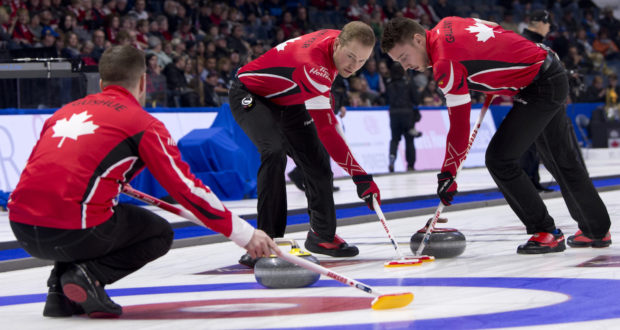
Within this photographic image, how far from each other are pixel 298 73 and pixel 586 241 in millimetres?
2162

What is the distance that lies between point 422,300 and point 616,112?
18669 mm

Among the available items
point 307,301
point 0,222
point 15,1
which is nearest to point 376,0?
point 15,1

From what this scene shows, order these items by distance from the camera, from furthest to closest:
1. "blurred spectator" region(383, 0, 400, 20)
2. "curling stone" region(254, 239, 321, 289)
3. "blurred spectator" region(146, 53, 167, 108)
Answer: "blurred spectator" region(383, 0, 400, 20) < "blurred spectator" region(146, 53, 167, 108) < "curling stone" region(254, 239, 321, 289)

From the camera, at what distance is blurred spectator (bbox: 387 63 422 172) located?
15.5 m

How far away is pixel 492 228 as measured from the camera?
735cm

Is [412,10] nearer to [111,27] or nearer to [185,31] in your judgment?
[185,31]

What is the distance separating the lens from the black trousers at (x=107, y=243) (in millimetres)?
3654

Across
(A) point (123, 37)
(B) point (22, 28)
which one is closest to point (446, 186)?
(A) point (123, 37)

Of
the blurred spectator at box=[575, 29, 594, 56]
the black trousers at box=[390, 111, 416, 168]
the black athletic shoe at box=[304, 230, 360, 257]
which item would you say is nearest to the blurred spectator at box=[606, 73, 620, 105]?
the blurred spectator at box=[575, 29, 594, 56]

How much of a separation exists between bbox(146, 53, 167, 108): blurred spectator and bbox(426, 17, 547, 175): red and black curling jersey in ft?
24.9

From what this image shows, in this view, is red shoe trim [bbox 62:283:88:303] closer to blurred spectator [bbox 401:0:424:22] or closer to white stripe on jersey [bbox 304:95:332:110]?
white stripe on jersey [bbox 304:95:332:110]

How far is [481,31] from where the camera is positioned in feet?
17.9

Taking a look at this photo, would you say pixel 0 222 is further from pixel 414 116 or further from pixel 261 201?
pixel 414 116

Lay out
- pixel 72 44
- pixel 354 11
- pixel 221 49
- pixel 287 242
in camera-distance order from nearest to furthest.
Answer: pixel 287 242
pixel 72 44
pixel 221 49
pixel 354 11
